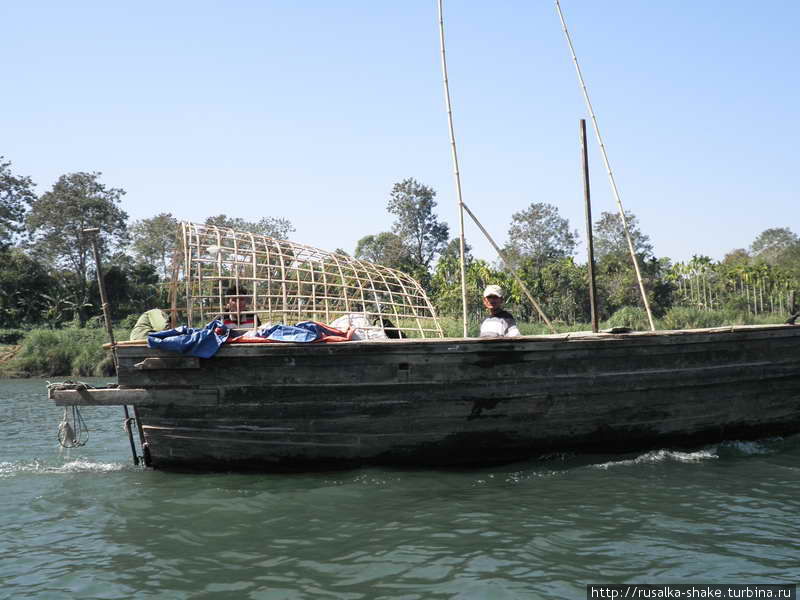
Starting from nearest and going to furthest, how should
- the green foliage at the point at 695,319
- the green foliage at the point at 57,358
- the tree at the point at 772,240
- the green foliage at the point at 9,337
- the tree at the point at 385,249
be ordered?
the green foliage at the point at 57,358, the green foliage at the point at 695,319, the green foliage at the point at 9,337, the tree at the point at 385,249, the tree at the point at 772,240

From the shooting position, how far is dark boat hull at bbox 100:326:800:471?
229 inches

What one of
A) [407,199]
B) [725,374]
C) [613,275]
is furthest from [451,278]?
[725,374]

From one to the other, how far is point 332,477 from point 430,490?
3.13 feet

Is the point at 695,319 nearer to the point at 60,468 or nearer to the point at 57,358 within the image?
the point at 60,468

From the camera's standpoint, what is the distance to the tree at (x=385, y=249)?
142 ft

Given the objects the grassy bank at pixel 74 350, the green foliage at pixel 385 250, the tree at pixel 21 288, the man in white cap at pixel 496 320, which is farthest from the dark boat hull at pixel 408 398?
the green foliage at pixel 385 250

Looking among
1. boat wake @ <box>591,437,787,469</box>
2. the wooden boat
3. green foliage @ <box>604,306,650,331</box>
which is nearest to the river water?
boat wake @ <box>591,437,787,469</box>

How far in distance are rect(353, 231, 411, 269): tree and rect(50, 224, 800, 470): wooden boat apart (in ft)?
117

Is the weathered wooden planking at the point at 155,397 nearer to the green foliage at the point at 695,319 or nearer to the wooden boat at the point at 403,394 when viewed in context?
the wooden boat at the point at 403,394

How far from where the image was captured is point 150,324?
21.7 ft

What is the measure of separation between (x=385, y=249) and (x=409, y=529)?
131 feet

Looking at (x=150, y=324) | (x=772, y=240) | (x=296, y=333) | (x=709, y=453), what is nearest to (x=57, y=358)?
(x=150, y=324)

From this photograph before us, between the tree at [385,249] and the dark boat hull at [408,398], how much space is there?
1409 inches

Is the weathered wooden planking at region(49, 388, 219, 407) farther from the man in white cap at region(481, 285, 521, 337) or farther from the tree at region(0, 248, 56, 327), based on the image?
the tree at region(0, 248, 56, 327)
